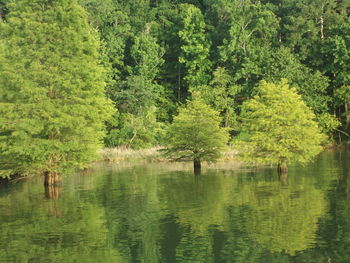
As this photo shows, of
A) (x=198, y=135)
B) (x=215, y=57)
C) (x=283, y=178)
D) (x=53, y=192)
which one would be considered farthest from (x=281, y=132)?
(x=215, y=57)

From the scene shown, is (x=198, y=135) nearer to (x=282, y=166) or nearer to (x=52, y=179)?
(x=282, y=166)

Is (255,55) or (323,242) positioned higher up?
(255,55)

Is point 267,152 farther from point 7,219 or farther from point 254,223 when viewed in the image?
point 7,219

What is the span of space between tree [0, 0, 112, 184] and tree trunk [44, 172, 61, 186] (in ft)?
5.87

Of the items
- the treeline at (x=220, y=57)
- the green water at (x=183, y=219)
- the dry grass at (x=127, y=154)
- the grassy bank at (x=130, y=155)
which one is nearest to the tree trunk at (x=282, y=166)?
the green water at (x=183, y=219)

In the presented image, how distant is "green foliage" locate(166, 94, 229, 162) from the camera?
5216 centimetres

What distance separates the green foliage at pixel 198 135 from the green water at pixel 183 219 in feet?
14.3

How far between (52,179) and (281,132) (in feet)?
58.8

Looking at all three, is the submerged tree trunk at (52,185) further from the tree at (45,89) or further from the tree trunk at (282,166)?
the tree trunk at (282,166)

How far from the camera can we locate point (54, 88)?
129 ft

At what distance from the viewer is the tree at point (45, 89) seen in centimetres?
3778

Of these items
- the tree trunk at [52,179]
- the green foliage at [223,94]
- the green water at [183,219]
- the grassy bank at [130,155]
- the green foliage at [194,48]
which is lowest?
the green water at [183,219]

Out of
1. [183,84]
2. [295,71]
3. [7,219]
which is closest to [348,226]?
[7,219]

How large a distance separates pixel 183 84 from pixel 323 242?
73.6 m
